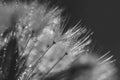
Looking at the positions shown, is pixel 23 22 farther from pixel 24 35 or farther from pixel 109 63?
pixel 109 63

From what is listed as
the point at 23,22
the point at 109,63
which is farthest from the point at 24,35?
the point at 109,63

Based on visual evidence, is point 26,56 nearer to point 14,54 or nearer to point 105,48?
point 14,54

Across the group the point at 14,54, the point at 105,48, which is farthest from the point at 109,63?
the point at 14,54

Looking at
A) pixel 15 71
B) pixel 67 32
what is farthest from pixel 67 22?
pixel 15 71

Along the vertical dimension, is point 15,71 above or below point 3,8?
below

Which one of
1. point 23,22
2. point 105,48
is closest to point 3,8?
point 23,22

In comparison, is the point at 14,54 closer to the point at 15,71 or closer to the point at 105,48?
the point at 15,71

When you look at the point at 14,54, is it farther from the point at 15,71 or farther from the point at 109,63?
the point at 109,63
